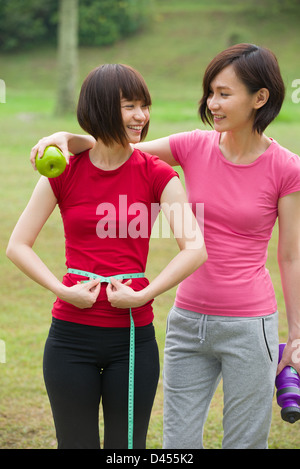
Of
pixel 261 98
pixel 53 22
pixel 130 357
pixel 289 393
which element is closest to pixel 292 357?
pixel 289 393

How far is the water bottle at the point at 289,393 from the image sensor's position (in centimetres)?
241

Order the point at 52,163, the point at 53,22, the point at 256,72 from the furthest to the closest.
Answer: the point at 53,22 < the point at 256,72 < the point at 52,163

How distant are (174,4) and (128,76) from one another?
39.7 meters

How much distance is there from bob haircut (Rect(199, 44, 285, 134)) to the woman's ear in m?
0.01

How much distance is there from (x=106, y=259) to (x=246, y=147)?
2.19 feet

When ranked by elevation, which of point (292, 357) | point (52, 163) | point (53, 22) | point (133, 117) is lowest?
point (292, 357)

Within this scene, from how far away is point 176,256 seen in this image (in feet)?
7.03

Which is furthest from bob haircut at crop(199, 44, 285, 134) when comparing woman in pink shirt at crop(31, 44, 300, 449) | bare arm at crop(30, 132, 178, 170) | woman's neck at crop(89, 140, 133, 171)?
woman's neck at crop(89, 140, 133, 171)

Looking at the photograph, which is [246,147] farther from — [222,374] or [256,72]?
[222,374]

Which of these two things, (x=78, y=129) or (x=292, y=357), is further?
(x=78, y=129)

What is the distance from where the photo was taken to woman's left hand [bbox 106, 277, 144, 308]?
2100mm

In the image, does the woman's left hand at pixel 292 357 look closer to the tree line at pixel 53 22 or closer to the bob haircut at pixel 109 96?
the bob haircut at pixel 109 96

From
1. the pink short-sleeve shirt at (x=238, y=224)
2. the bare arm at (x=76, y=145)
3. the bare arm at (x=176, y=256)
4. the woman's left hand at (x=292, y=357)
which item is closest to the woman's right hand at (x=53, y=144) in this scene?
the bare arm at (x=76, y=145)
